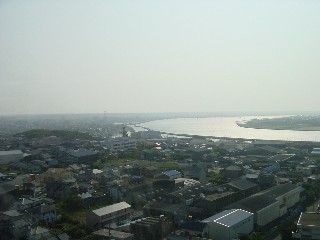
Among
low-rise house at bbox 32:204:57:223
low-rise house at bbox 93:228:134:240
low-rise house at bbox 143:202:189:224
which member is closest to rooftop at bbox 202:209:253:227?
low-rise house at bbox 143:202:189:224

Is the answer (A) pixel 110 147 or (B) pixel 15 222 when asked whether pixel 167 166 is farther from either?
(B) pixel 15 222

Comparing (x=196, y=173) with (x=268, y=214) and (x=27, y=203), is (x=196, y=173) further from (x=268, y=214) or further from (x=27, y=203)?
(x=27, y=203)

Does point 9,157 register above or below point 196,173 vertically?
below

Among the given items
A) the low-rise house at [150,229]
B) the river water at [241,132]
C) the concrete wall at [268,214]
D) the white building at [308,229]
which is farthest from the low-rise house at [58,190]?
the river water at [241,132]

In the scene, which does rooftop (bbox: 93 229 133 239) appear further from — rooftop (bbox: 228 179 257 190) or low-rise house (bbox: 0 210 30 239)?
rooftop (bbox: 228 179 257 190)

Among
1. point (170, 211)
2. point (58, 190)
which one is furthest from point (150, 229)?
point (58, 190)

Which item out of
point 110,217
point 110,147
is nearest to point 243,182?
point 110,217

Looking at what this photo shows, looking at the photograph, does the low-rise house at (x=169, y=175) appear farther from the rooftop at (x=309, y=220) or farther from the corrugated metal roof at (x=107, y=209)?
the rooftop at (x=309, y=220)
